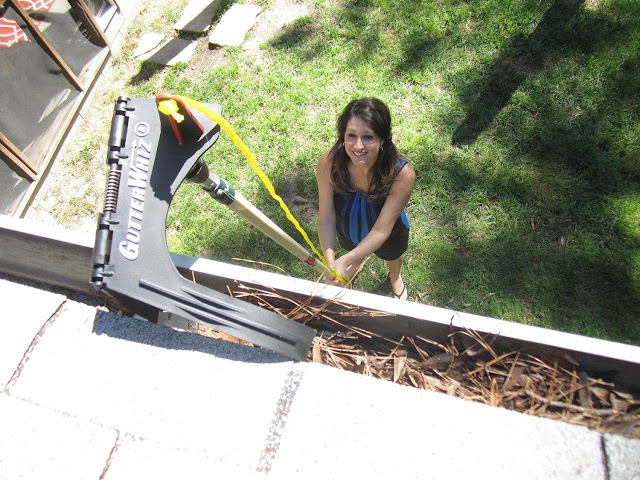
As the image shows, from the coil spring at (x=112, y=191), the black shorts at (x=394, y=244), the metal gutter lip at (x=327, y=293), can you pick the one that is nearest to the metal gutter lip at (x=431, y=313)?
the metal gutter lip at (x=327, y=293)

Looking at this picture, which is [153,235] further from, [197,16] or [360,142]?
[197,16]

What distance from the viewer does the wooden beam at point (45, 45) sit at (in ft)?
12.1

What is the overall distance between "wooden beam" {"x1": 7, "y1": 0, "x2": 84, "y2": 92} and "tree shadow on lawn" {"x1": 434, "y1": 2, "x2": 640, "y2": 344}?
12.2ft

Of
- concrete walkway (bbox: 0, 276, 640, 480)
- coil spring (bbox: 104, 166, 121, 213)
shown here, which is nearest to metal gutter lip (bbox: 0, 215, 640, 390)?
concrete walkway (bbox: 0, 276, 640, 480)

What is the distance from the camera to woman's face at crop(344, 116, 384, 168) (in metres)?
1.97

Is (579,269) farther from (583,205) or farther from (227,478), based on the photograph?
(227,478)

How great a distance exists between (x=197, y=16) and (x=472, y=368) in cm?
483

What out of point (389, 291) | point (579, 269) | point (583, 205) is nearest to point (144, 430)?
point (389, 291)

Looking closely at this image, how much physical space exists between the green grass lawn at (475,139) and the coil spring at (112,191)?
75.2 inches

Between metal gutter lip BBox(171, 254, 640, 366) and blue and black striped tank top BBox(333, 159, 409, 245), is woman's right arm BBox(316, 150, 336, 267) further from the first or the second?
metal gutter lip BBox(171, 254, 640, 366)

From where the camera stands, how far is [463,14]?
420cm

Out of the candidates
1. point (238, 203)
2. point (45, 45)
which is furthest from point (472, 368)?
point (45, 45)

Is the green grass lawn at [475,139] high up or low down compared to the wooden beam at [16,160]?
down

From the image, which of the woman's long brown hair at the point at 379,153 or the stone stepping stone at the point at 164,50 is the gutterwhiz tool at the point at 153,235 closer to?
the woman's long brown hair at the point at 379,153
